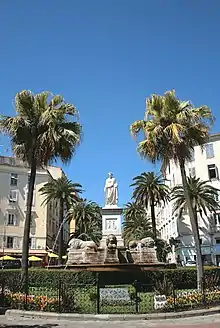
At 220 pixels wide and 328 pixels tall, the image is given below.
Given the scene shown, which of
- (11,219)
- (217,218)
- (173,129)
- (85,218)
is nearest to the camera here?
(173,129)

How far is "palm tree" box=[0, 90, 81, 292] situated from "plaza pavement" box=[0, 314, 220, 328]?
26.1ft

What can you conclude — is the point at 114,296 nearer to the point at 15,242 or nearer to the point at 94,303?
the point at 94,303

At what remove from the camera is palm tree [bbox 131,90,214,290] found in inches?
767

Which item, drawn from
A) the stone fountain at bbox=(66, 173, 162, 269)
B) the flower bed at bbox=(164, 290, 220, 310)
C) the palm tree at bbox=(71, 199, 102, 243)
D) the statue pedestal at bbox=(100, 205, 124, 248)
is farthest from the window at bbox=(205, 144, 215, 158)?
the flower bed at bbox=(164, 290, 220, 310)

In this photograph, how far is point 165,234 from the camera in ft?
226

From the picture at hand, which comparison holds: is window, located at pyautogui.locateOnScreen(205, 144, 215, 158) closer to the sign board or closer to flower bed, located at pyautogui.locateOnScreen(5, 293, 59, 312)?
the sign board

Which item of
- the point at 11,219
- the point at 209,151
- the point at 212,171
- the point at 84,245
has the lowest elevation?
the point at 84,245

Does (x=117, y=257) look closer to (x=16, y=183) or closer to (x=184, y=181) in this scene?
(x=184, y=181)

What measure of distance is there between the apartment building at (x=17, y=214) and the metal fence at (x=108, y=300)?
4011cm

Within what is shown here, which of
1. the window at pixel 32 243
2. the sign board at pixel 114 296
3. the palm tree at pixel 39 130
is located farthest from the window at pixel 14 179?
the sign board at pixel 114 296

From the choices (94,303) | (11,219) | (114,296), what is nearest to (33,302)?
(94,303)

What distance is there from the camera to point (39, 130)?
2005 cm

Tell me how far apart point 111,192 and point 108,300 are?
13.7 m

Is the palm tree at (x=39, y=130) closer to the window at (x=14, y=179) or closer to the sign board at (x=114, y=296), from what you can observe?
the sign board at (x=114, y=296)
